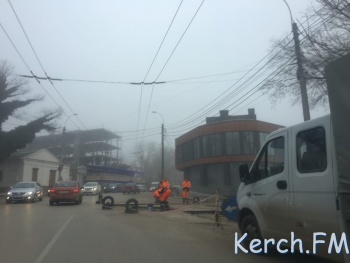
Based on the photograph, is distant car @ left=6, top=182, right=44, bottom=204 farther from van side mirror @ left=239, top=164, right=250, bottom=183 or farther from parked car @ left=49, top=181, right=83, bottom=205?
van side mirror @ left=239, top=164, right=250, bottom=183

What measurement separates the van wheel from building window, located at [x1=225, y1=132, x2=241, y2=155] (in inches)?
1285

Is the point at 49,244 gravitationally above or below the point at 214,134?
below

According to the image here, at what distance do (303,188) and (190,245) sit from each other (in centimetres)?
355

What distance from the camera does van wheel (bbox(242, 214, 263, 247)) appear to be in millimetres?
6707

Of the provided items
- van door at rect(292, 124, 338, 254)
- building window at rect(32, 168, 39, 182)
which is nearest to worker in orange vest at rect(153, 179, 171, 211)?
van door at rect(292, 124, 338, 254)

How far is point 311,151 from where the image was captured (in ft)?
17.7

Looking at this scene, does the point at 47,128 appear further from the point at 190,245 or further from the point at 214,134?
the point at 190,245

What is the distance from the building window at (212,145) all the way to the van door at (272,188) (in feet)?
110

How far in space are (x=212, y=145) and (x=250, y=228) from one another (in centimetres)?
3434

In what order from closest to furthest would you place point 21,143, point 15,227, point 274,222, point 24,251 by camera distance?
point 274,222
point 24,251
point 15,227
point 21,143

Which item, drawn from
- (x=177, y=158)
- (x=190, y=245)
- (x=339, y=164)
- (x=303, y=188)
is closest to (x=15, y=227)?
(x=190, y=245)

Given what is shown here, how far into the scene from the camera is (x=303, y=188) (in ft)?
17.5

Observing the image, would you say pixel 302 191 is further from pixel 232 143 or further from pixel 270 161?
pixel 232 143

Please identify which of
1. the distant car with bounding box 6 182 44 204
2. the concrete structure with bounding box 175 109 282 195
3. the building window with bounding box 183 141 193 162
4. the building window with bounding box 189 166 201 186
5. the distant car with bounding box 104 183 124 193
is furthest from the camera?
the distant car with bounding box 104 183 124 193
